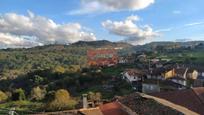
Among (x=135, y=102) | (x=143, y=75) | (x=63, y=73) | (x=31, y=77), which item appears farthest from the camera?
(x=31, y=77)

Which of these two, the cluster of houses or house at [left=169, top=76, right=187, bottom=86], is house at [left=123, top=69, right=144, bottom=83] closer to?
the cluster of houses

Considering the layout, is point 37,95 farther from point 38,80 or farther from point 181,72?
point 181,72

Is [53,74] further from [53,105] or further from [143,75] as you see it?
[53,105]

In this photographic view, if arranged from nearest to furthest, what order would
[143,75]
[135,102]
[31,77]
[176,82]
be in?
[135,102], [176,82], [143,75], [31,77]

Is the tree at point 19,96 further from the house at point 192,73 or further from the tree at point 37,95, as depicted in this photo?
the house at point 192,73

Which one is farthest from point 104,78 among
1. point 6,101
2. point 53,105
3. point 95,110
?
point 95,110

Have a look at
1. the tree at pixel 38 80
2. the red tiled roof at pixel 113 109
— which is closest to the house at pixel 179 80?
the tree at pixel 38 80

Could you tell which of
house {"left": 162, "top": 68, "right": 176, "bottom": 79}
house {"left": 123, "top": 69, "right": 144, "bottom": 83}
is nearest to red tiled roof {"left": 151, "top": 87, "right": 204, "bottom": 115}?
house {"left": 123, "top": 69, "right": 144, "bottom": 83}

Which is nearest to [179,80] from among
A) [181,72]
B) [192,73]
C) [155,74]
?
[181,72]

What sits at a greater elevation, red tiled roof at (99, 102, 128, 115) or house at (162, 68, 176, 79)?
red tiled roof at (99, 102, 128, 115)
